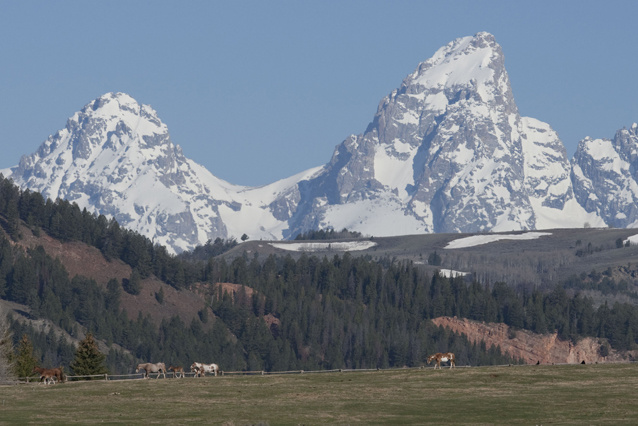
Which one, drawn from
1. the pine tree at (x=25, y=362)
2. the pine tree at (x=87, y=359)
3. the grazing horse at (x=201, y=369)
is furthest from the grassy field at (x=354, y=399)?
the pine tree at (x=25, y=362)

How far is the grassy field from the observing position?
8600 centimetres

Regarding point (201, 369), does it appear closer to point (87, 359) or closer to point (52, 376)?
point (52, 376)

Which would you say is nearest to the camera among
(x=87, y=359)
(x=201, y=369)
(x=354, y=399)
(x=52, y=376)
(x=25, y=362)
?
(x=354, y=399)

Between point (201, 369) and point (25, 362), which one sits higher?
point (25, 362)

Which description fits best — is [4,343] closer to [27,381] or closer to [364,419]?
[27,381]

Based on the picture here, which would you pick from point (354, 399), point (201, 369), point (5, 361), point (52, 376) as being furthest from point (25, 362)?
point (354, 399)

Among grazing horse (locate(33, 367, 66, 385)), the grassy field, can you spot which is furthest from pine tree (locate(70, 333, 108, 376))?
the grassy field

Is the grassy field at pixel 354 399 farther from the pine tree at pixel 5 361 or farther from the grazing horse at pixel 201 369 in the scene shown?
the pine tree at pixel 5 361

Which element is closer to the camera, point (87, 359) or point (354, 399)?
point (354, 399)

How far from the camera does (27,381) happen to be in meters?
113

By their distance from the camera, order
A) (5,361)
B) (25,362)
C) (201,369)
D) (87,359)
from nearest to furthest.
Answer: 1. (201,369)
2. (5,361)
3. (87,359)
4. (25,362)

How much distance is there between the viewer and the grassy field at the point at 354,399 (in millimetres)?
86000

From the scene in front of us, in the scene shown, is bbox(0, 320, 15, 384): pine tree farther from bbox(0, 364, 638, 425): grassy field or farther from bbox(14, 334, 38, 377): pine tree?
bbox(0, 364, 638, 425): grassy field

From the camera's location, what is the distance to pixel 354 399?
95.9 meters
